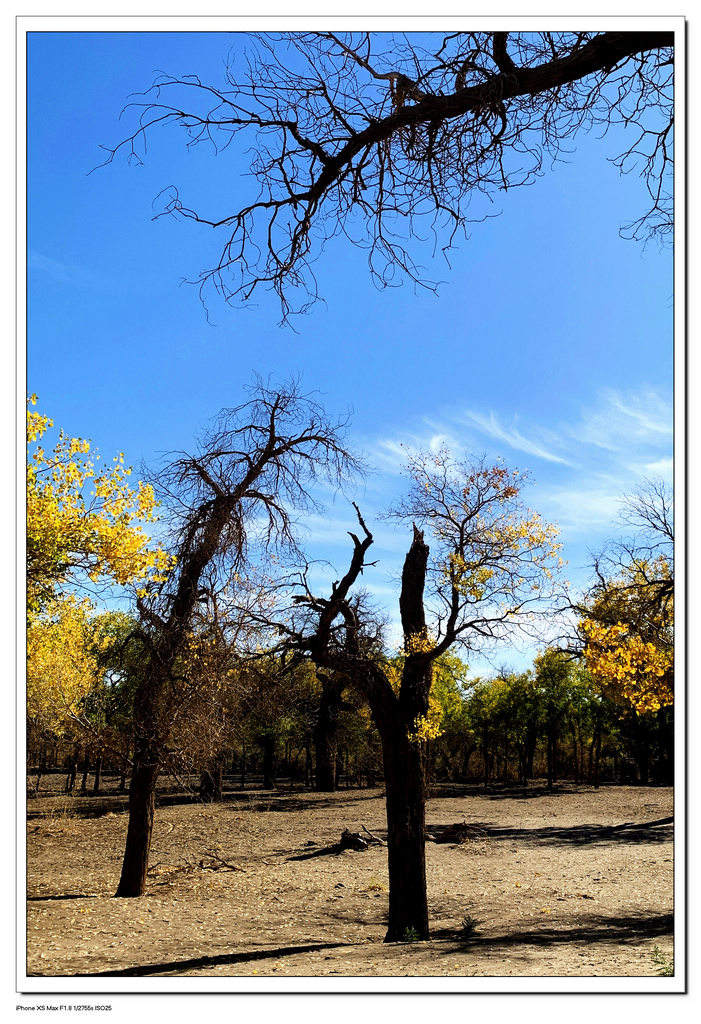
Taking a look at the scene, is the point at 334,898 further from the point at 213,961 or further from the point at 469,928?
the point at 213,961

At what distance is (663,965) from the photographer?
166 inches

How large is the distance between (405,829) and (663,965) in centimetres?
336

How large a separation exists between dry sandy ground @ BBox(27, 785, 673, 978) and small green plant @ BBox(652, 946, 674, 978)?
21 millimetres

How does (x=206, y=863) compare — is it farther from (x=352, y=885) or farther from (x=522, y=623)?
(x=522, y=623)

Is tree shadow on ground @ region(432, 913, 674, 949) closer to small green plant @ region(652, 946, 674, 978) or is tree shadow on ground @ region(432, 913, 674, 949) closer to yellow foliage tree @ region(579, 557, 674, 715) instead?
small green plant @ region(652, 946, 674, 978)

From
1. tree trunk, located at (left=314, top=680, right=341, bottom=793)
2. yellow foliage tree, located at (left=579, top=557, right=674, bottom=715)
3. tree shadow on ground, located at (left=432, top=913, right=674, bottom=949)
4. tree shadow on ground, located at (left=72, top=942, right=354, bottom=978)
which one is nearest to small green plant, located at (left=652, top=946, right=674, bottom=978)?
tree shadow on ground, located at (left=432, top=913, right=674, bottom=949)

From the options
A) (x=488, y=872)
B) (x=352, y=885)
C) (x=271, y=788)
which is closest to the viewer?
(x=352, y=885)

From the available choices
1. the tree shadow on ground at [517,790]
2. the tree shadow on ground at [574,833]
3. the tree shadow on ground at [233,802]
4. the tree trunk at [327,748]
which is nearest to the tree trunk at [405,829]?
the tree shadow on ground at [574,833]

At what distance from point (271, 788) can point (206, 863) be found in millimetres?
17108

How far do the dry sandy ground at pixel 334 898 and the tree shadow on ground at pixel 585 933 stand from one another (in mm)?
23

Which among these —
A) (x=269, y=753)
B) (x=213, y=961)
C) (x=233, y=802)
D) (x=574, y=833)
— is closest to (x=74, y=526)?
(x=213, y=961)

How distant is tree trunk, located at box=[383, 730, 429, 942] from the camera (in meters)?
7.17
